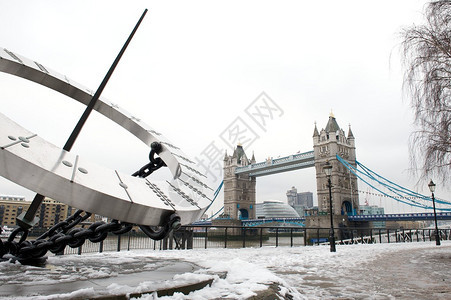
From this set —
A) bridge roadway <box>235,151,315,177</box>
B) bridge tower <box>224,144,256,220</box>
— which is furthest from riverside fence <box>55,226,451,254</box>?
bridge tower <box>224,144,256,220</box>

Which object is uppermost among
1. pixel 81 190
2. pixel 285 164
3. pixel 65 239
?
pixel 285 164

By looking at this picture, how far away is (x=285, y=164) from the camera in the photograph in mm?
59219

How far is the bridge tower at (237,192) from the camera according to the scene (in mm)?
68375

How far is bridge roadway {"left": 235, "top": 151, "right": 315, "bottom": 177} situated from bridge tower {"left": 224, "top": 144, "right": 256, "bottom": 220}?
15.1 feet

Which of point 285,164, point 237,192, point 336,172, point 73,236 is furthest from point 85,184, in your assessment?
point 237,192

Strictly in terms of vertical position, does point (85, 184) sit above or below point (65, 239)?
above

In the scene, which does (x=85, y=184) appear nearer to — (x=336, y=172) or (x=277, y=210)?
(x=336, y=172)

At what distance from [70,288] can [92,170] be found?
0.90 m

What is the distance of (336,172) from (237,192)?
23778 mm

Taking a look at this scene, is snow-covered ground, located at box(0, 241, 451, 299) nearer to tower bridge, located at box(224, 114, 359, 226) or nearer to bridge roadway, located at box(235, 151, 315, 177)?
tower bridge, located at box(224, 114, 359, 226)

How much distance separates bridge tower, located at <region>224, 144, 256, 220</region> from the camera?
68375 millimetres

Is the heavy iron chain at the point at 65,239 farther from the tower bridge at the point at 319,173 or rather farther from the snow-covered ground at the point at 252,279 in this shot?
the tower bridge at the point at 319,173

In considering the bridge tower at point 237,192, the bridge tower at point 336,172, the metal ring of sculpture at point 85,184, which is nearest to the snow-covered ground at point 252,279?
the metal ring of sculpture at point 85,184

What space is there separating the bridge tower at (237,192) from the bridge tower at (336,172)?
2044cm
